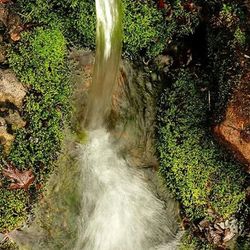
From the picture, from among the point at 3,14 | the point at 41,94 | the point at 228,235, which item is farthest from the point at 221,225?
the point at 3,14

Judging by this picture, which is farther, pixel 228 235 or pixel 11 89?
pixel 228 235

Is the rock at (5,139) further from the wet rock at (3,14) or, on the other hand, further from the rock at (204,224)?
the rock at (204,224)

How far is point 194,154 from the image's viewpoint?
480 centimetres

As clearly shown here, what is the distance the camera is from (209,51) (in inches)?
187

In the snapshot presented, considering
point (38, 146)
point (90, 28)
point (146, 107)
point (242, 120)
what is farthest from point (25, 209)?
point (242, 120)

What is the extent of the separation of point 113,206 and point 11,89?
149 cm

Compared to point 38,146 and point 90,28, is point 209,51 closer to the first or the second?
point 90,28

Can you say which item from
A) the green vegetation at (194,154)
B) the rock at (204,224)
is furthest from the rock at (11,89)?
the rock at (204,224)

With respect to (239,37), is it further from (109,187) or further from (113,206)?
(113,206)

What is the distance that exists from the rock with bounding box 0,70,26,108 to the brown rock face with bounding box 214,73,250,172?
1.81 m

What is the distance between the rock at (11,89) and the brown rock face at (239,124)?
181 cm

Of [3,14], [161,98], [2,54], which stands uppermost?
[3,14]

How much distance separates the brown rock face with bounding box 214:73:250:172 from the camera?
165 inches

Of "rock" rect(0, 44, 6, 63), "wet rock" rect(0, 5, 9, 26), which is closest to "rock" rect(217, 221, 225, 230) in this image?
"rock" rect(0, 44, 6, 63)
